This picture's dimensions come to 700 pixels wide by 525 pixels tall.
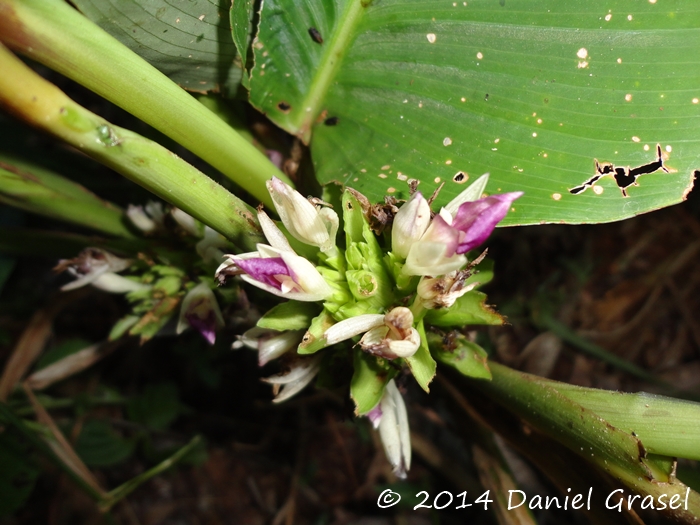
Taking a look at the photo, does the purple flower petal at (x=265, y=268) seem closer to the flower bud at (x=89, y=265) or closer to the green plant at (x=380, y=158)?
the green plant at (x=380, y=158)

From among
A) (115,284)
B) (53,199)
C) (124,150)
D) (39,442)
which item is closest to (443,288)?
(124,150)

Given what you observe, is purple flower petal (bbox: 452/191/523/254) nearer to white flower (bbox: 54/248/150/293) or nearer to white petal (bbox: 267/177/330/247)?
white petal (bbox: 267/177/330/247)

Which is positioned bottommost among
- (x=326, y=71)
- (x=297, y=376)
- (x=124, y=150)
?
(x=297, y=376)

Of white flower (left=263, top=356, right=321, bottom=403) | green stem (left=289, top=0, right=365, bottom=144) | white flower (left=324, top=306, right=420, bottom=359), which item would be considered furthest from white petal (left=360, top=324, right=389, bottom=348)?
green stem (left=289, top=0, right=365, bottom=144)

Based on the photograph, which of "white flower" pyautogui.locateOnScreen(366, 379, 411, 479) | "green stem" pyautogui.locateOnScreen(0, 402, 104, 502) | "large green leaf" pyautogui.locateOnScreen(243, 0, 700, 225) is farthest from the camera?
"green stem" pyautogui.locateOnScreen(0, 402, 104, 502)

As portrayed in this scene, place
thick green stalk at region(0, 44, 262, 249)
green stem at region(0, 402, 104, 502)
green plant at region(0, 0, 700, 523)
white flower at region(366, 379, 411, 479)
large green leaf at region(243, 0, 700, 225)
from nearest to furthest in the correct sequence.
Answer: thick green stalk at region(0, 44, 262, 249), green plant at region(0, 0, 700, 523), large green leaf at region(243, 0, 700, 225), white flower at region(366, 379, 411, 479), green stem at region(0, 402, 104, 502)

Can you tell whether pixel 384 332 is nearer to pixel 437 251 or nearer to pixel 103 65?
pixel 437 251

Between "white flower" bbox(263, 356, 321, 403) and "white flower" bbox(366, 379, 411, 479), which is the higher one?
"white flower" bbox(263, 356, 321, 403)
